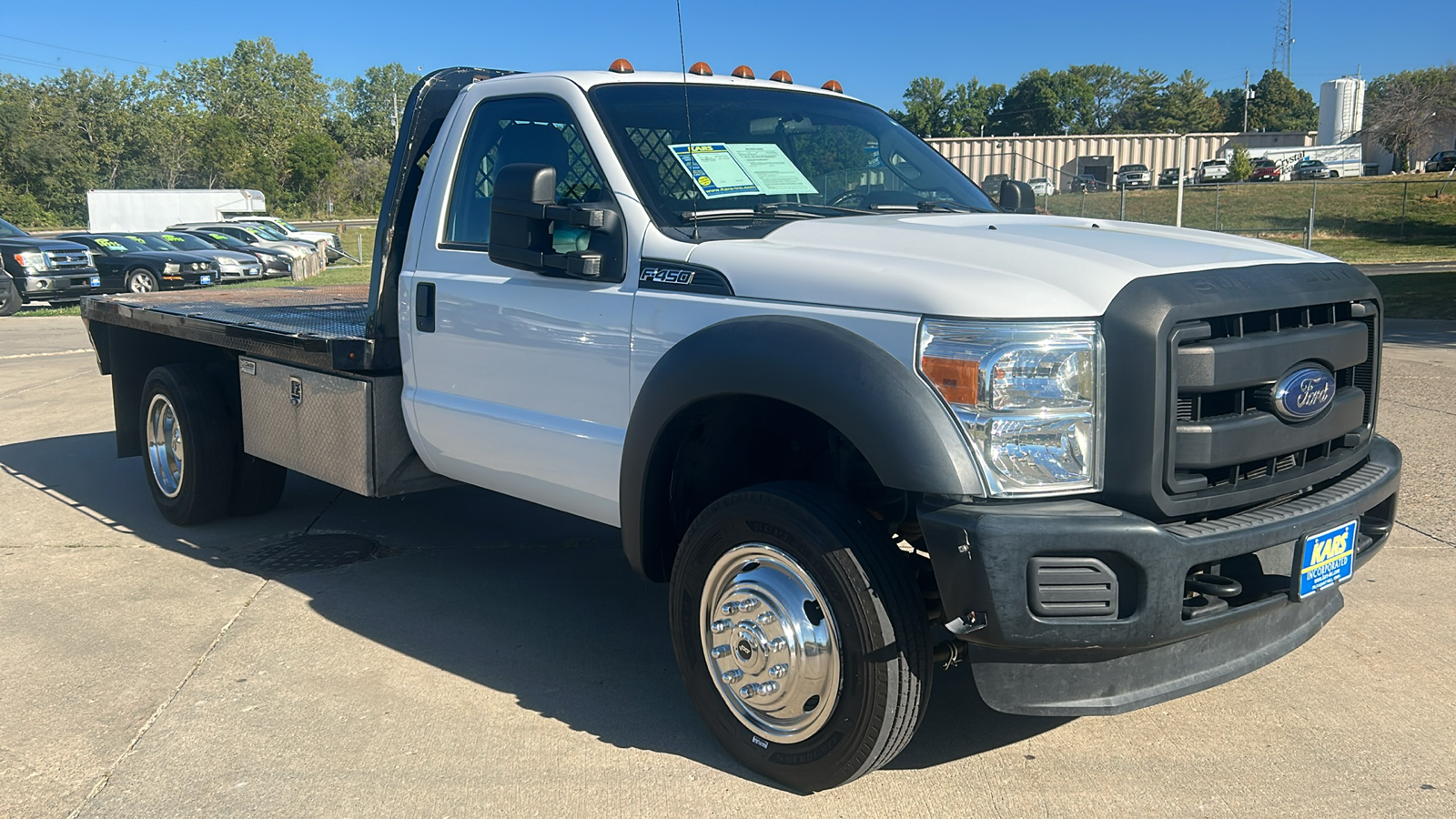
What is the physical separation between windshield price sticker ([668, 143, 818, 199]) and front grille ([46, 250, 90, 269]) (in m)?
20.7

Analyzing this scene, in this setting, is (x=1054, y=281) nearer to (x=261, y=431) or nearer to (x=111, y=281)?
(x=261, y=431)

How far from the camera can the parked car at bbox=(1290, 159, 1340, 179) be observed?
206 ft

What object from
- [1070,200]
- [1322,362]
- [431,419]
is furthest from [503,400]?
[1070,200]

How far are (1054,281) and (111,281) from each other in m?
22.4

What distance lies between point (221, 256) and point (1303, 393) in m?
24.7

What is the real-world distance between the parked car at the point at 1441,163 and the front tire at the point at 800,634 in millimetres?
63554

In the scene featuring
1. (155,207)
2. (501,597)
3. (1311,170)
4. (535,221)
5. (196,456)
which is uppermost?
(1311,170)

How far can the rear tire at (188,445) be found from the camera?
5887mm

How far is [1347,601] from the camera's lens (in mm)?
4801

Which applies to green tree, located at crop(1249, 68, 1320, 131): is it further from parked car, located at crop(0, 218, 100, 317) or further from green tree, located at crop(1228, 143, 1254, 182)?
parked car, located at crop(0, 218, 100, 317)

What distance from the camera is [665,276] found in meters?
3.57

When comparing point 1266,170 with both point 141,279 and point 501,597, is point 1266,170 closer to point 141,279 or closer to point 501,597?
point 141,279

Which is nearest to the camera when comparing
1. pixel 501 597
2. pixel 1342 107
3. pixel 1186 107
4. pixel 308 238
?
pixel 501 597

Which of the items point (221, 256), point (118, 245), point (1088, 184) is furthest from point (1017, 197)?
point (1088, 184)
